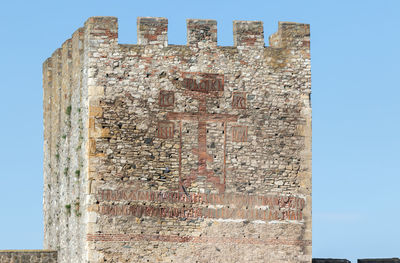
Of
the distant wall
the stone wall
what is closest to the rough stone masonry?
the stone wall

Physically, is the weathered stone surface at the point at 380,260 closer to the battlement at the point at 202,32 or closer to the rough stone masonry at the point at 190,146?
the rough stone masonry at the point at 190,146

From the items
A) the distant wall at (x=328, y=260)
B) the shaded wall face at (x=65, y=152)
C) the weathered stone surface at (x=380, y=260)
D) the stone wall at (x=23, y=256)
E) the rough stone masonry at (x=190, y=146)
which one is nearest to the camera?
the rough stone masonry at (x=190, y=146)

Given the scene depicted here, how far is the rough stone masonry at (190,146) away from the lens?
23562mm

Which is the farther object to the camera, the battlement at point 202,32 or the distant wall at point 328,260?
the distant wall at point 328,260

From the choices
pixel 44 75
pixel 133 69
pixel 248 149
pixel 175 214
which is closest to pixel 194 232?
pixel 175 214

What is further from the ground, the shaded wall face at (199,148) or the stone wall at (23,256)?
the shaded wall face at (199,148)

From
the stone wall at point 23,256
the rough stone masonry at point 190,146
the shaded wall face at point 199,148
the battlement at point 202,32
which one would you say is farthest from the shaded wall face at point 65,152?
the battlement at point 202,32

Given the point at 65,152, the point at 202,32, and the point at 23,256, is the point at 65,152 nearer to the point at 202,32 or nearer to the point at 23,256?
the point at 23,256

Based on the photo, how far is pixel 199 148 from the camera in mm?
24156

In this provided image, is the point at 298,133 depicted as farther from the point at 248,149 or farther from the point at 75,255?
the point at 75,255

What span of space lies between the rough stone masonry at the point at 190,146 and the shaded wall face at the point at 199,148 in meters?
0.02

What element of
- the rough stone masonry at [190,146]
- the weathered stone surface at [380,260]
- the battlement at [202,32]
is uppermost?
the battlement at [202,32]

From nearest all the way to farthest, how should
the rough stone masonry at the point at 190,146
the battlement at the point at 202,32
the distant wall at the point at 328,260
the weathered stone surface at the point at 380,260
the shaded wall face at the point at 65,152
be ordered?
1. the rough stone masonry at the point at 190,146
2. the battlement at the point at 202,32
3. the shaded wall face at the point at 65,152
4. the distant wall at the point at 328,260
5. the weathered stone surface at the point at 380,260

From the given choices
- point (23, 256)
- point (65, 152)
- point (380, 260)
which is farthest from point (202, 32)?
point (380, 260)
